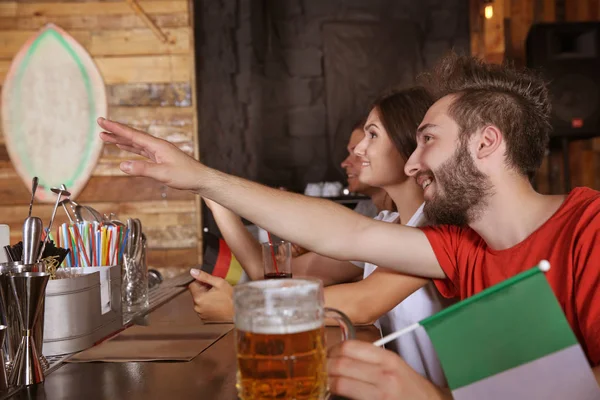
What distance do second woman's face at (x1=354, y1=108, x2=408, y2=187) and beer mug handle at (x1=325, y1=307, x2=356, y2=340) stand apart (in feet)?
3.35

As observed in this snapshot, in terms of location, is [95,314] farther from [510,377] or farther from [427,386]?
[510,377]

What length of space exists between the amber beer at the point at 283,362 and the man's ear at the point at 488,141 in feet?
2.03

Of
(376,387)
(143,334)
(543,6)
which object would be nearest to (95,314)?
(143,334)

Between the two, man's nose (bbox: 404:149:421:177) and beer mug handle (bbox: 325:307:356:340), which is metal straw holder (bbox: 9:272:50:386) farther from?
man's nose (bbox: 404:149:421:177)

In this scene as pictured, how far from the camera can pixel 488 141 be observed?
121 cm

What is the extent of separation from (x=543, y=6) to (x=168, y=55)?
2.59 meters

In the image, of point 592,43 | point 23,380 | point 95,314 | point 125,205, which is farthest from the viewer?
point 125,205

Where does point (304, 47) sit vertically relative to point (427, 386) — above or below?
above

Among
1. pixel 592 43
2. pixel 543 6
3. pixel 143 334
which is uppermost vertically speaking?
pixel 543 6

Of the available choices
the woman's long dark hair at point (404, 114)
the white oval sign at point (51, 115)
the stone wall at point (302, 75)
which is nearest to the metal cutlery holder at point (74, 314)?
the woman's long dark hair at point (404, 114)

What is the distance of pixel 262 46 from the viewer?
436 cm

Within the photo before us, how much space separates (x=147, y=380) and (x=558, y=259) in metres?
0.69

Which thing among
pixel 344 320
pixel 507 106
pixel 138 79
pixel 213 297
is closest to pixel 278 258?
pixel 213 297

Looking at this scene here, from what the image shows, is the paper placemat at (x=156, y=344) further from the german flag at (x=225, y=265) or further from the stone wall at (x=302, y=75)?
the stone wall at (x=302, y=75)
